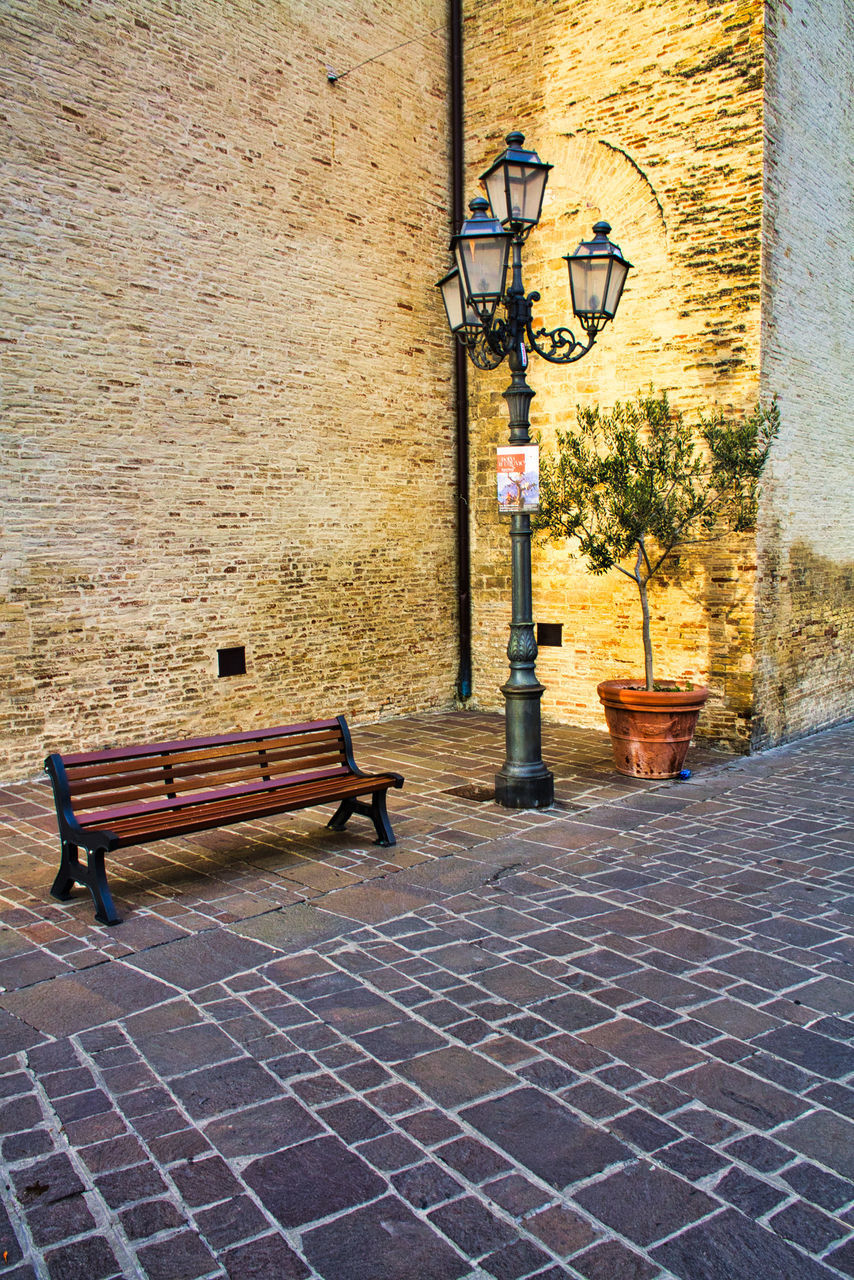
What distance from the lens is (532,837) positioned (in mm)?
5996

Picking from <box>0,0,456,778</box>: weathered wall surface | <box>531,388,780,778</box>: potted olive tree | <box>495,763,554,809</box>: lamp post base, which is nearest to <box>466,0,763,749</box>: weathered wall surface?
<box>531,388,780,778</box>: potted olive tree

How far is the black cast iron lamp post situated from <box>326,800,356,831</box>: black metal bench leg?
113cm

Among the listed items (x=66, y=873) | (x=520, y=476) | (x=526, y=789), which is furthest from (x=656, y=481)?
(x=66, y=873)

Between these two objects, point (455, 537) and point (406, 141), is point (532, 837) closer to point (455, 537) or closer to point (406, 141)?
point (455, 537)

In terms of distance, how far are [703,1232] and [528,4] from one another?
415 inches

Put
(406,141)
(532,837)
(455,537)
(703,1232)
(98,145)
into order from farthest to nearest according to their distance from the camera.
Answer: (455,537), (406,141), (98,145), (532,837), (703,1232)

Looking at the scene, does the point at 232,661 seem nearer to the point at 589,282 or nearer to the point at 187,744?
the point at 187,744

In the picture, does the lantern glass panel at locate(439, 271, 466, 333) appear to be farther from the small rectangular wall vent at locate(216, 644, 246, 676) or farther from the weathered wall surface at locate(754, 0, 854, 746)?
the small rectangular wall vent at locate(216, 644, 246, 676)

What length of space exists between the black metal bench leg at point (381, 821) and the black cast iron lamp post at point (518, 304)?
1.13 m

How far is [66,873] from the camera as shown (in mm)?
4898

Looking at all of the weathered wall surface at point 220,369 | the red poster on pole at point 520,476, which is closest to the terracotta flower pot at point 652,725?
the red poster on pole at point 520,476

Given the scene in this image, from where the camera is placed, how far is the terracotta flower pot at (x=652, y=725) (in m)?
7.38

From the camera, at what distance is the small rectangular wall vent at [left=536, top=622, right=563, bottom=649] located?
978 centimetres

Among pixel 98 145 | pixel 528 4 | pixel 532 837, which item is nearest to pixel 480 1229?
pixel 532 837
